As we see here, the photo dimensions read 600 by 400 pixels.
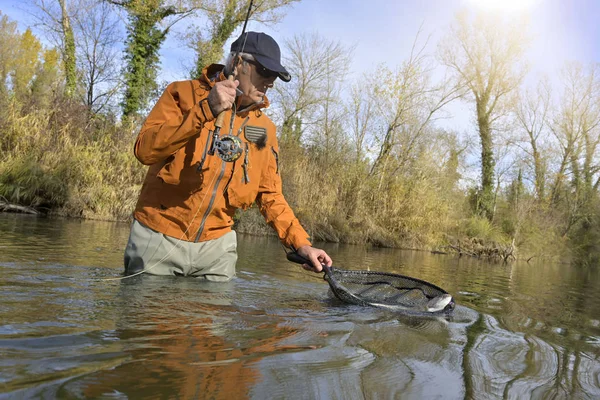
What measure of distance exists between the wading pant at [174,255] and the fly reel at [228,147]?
74 centimetres

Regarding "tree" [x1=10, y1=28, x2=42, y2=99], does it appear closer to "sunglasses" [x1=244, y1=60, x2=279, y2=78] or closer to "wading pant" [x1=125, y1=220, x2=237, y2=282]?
"wading pant" [x1=125, y1=220, x2=237, y2=282]

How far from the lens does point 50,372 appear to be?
166 cm

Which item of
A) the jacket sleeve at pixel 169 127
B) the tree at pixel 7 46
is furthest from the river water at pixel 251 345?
the tree at pixel 7 46

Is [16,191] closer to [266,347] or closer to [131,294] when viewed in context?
[131,294]

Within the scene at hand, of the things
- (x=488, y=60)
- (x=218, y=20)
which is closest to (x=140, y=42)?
(x=218, y=20)

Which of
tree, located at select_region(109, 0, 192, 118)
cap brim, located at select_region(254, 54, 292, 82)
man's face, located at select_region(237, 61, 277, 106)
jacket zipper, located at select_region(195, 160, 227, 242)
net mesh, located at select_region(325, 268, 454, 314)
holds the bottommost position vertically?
net mesh, located at select_region(325, 268, 454, 314)

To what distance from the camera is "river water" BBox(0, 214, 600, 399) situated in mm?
1718

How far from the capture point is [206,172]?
3301 mm

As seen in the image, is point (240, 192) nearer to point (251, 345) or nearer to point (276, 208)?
point (276, 208)

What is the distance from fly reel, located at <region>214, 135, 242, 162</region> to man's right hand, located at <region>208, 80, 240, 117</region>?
0.39 metres

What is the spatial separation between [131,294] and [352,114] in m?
19.4

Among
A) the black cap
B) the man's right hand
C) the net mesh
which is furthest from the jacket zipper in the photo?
the net mesh

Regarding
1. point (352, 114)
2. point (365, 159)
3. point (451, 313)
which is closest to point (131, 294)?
point (451, 313)

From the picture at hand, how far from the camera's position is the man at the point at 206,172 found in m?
3.18
